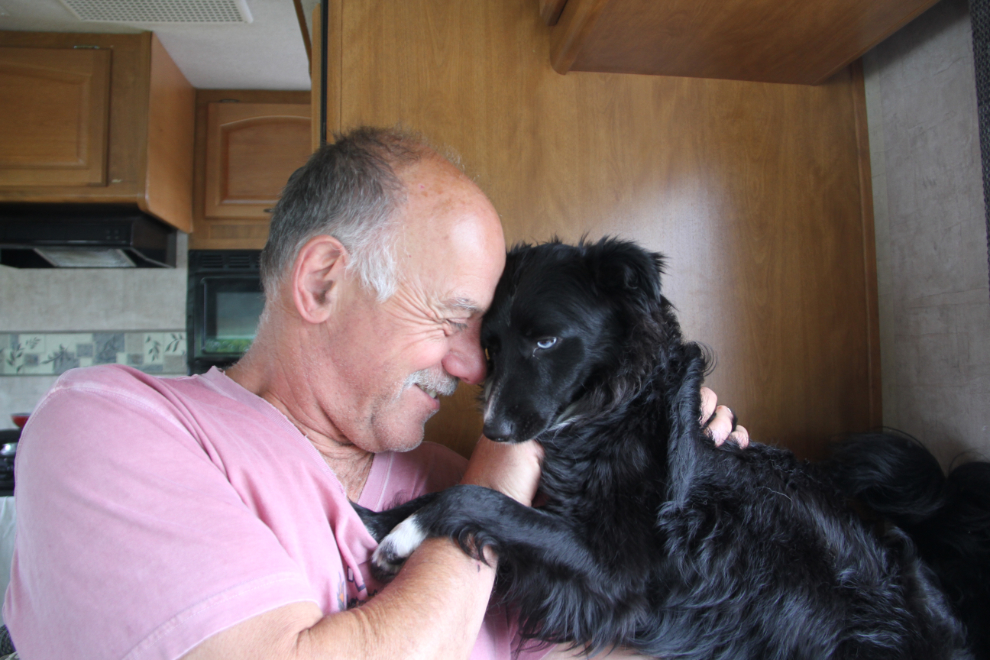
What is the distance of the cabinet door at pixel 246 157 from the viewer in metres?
3.71

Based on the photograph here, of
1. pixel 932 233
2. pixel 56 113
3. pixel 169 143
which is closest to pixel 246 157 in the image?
pixel 169 143

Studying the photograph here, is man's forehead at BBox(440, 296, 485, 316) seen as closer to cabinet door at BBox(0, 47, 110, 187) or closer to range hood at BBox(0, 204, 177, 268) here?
range hood at BBox(0, 204, 177, 268)

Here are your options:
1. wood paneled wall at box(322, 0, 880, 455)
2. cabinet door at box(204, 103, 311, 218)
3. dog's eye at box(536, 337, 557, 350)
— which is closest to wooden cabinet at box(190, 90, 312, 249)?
cabinet door at box(204, 103, 311, 218)

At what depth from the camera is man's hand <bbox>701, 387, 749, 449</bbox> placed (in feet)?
3.82

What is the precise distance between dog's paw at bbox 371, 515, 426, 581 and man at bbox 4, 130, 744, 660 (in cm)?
3

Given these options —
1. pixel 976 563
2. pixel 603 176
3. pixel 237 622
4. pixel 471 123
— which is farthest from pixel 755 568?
pixel 471 123

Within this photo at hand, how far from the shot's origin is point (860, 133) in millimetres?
1602

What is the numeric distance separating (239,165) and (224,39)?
812 mm

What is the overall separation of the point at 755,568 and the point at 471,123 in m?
1.28

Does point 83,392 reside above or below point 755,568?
above

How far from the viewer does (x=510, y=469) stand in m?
1.13

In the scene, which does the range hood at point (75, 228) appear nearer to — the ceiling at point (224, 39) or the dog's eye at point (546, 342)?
the ceiling at point (224, 39)

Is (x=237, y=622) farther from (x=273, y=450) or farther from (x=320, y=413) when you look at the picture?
(x=320, y=413)

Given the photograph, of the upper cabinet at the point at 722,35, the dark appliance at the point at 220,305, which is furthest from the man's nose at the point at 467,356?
the dark appliance at the point at 220,305
